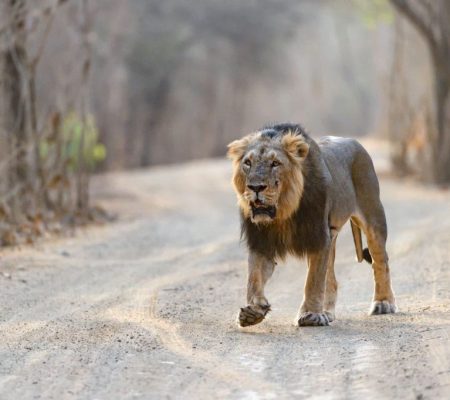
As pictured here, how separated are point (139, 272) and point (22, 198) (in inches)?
123

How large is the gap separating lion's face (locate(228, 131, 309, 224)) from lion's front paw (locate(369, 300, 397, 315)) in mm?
1101

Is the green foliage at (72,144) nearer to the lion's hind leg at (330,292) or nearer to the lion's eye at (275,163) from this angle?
the lion's hind leg at (330,292)

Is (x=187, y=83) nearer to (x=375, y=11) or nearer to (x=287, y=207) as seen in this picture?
(x=375, y=11)

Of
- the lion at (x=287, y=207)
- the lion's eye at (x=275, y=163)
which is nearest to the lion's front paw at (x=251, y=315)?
the lion at (x=287, y=207)

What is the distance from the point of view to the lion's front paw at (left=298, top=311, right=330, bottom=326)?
6.45 m

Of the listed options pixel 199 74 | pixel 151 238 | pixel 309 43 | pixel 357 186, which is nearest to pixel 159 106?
pixel 199 74

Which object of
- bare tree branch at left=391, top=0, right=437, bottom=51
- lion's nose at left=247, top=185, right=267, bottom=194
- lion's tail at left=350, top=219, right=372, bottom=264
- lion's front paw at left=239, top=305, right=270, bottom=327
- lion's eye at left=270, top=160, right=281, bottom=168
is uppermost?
bare tree branch at left=391, top=0, right=437, bottom=51

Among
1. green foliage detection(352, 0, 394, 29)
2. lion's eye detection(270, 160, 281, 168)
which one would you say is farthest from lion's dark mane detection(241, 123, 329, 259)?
green foliage detection(352, 0, 394, 29)

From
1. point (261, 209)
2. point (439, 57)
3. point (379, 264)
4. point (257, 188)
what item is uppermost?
point (439, 57)

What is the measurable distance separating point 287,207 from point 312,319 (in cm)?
69

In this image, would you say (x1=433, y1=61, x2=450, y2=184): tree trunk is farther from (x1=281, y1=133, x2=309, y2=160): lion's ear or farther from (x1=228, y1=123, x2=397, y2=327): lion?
(x1=281, y1=133, x2=309, y2=160): lion's ear

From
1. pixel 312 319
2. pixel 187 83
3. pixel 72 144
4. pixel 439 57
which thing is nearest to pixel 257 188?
pixel 312 319

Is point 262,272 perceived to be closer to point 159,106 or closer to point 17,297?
point 17,297

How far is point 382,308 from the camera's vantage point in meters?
7.06
